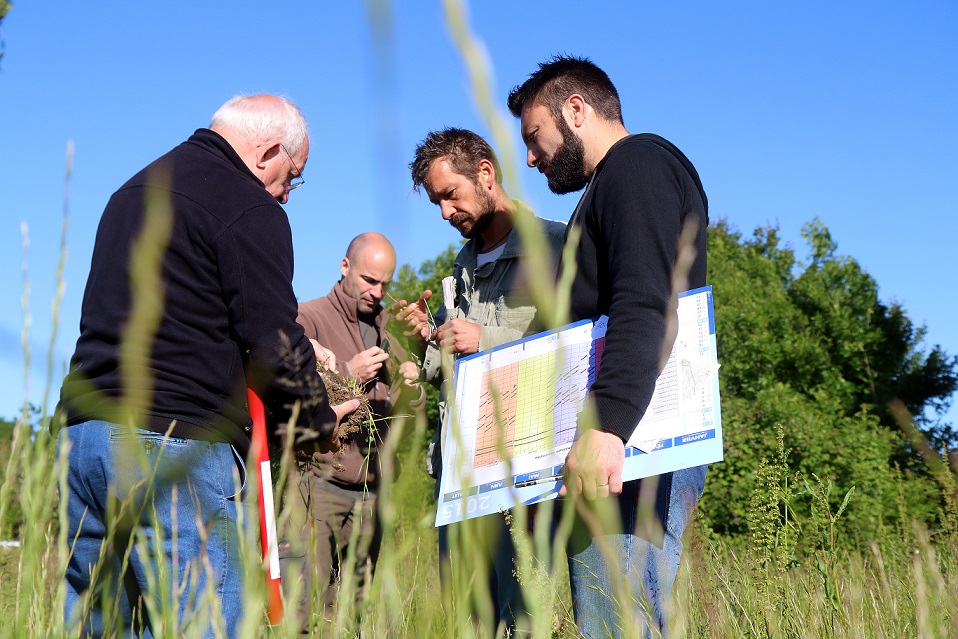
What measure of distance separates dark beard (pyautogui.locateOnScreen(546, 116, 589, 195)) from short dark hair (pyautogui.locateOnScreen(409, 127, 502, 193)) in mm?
1221

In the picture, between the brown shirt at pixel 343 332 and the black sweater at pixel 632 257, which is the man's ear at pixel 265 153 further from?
the brown shirt at pixel 343 332

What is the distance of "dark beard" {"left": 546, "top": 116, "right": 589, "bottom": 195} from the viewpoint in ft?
8.84

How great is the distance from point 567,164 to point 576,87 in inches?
10.1

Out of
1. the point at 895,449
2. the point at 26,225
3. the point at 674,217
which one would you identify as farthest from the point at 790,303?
the point at 26,225

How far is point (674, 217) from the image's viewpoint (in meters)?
2.24

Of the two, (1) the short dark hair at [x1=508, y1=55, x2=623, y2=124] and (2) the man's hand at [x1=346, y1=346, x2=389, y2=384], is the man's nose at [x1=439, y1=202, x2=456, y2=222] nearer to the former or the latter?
(2) the man's hand at [x1=346, y1=346, x2=389, y2=384]

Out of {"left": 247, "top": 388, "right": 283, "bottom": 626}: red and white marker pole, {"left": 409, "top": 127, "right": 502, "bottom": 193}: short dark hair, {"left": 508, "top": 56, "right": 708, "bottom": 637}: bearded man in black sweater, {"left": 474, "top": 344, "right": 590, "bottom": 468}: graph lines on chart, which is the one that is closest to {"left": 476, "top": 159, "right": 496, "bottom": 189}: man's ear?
{"left": 409, "top": 127, "right": 502, "bottom": 193}: short dark hair

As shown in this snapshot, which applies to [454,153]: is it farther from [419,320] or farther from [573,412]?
[573,412]

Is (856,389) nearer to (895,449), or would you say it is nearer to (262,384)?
(895,449)

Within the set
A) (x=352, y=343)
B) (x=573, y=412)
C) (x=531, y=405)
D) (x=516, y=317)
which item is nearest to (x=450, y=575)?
(x=531, y=405)

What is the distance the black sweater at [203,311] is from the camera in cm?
211

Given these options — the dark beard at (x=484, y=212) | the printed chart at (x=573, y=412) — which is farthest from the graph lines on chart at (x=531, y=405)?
the dark beard at (x=484, y=212)

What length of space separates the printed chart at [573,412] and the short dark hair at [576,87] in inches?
32.4

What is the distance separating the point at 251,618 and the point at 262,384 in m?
1.65
